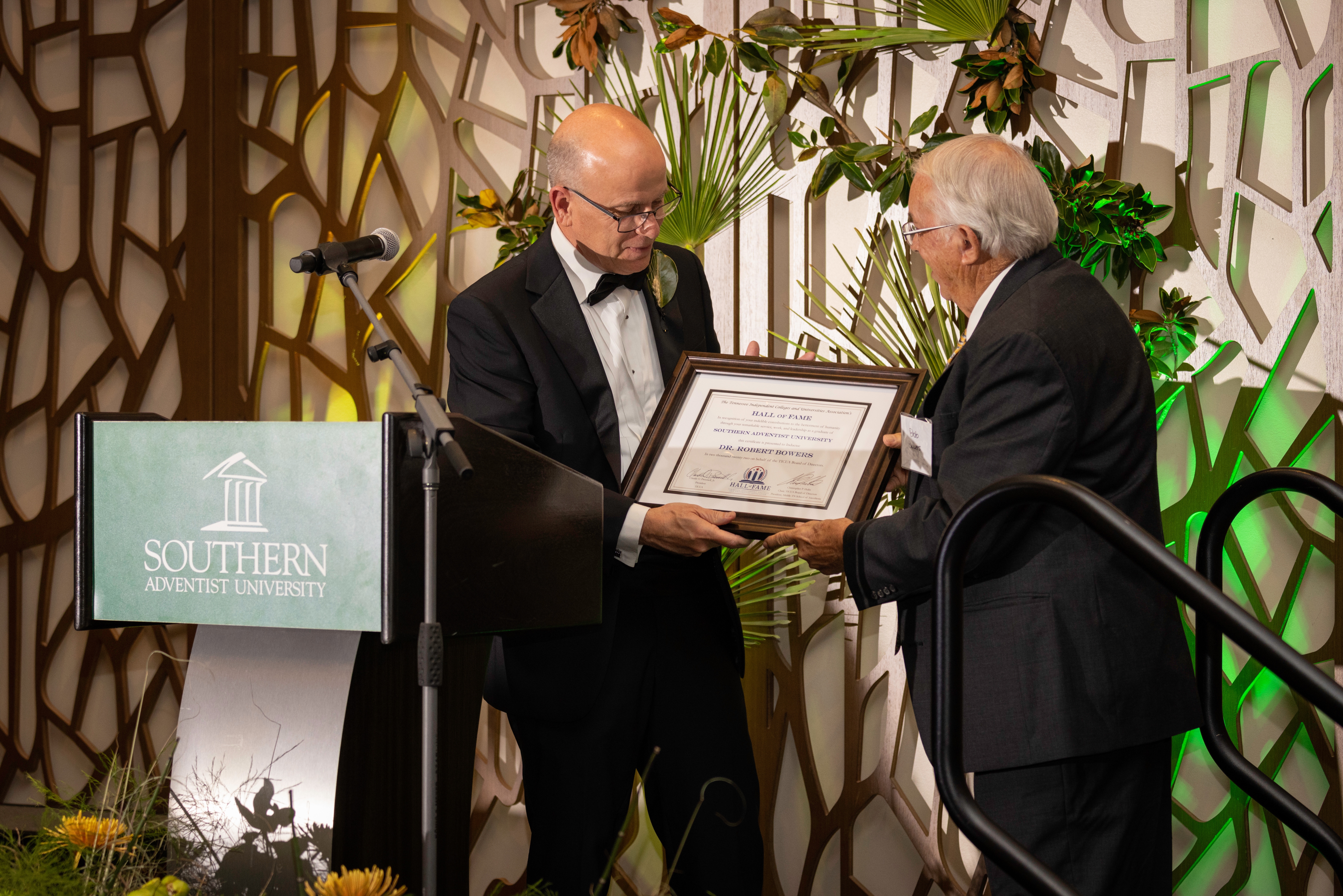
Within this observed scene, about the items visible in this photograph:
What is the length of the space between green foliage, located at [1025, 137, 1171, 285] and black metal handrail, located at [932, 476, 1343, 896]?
1563 millimetres

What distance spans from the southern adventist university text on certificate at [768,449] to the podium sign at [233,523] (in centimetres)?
92

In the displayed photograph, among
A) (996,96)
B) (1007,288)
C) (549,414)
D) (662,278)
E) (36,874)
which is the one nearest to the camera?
(36,874)

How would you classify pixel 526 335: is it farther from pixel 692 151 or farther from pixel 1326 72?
pixel 1326 72

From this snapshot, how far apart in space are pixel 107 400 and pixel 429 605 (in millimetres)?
3230

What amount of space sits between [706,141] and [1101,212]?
44.7 inches

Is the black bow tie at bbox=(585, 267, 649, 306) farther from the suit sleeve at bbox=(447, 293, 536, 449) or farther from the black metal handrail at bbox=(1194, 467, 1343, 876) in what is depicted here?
the black metal handrail at bbox=(1194, 467, 1343, 876)

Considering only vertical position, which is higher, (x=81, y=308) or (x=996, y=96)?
(x=996, y=96)

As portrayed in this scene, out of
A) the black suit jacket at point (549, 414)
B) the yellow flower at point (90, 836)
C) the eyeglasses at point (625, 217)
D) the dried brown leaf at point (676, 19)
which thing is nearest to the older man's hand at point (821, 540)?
the black suit jacket at point (549, 414)

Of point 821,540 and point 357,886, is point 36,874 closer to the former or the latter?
point 357,886

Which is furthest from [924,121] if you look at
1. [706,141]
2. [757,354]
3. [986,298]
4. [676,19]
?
[986,298]

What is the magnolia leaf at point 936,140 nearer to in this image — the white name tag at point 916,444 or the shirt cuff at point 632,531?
the white name tag at point 916,444

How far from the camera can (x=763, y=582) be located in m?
3.26

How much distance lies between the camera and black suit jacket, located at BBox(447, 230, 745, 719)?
7.30 ft

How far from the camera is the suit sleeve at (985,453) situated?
6.03 feet
